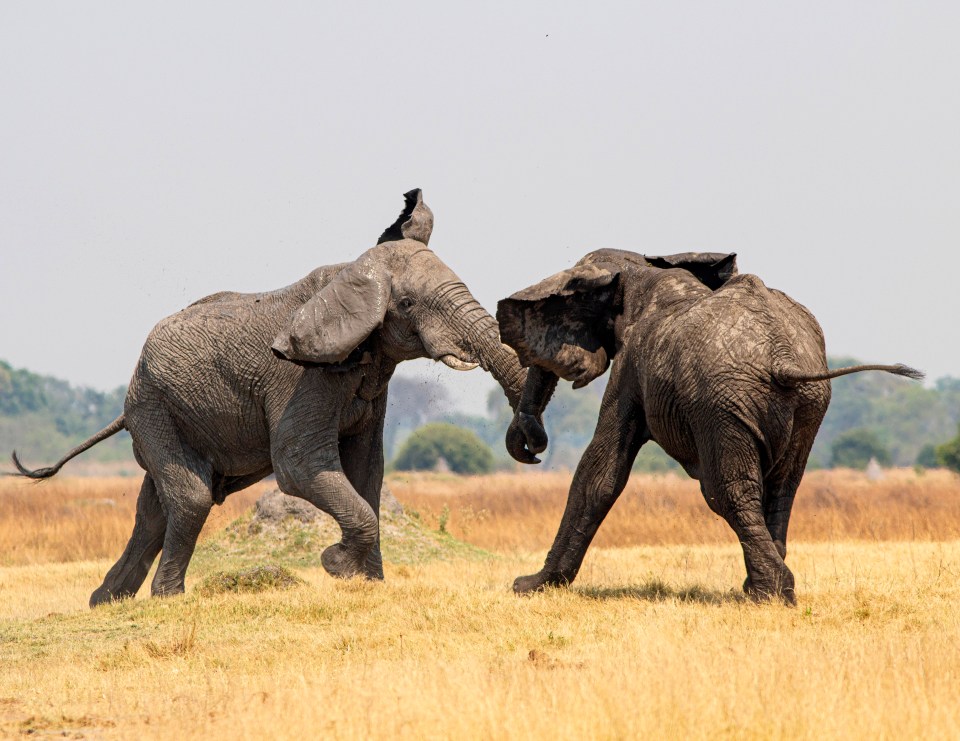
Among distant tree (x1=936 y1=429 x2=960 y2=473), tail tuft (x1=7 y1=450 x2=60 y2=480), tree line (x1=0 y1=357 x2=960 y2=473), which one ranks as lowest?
tree line (x1=0 y1=357 x2=960 y2=473)

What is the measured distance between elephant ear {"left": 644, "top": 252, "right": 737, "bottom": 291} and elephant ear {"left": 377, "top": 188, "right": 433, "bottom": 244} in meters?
1.90

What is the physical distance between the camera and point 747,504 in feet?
29.5

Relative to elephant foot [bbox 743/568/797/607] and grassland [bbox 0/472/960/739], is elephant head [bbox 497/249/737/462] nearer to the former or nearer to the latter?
grassland [bbox 0/472/960/739]

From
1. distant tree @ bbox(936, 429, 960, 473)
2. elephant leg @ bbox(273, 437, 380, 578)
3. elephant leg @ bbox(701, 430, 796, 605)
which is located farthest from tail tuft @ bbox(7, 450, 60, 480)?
distant tree @ bbox(936, 429, 960, 473)

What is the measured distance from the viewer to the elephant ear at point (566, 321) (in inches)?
401

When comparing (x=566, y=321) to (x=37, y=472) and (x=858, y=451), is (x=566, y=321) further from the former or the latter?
(x=858, y=451)

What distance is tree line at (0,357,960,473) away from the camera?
3132 inches

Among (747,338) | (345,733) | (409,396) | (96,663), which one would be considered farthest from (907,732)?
(409,396)

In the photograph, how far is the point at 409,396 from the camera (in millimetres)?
102500

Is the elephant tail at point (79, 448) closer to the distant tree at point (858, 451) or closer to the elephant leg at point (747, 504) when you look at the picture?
the elephant leg at point (747, 504)

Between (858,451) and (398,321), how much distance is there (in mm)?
72918

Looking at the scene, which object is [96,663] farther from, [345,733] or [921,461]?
[921,461]

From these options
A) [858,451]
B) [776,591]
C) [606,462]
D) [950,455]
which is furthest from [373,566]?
[858,451]

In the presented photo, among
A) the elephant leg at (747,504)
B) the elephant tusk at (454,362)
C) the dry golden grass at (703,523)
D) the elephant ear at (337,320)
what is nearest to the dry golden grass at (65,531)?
the dry golden grass at (703,523)
